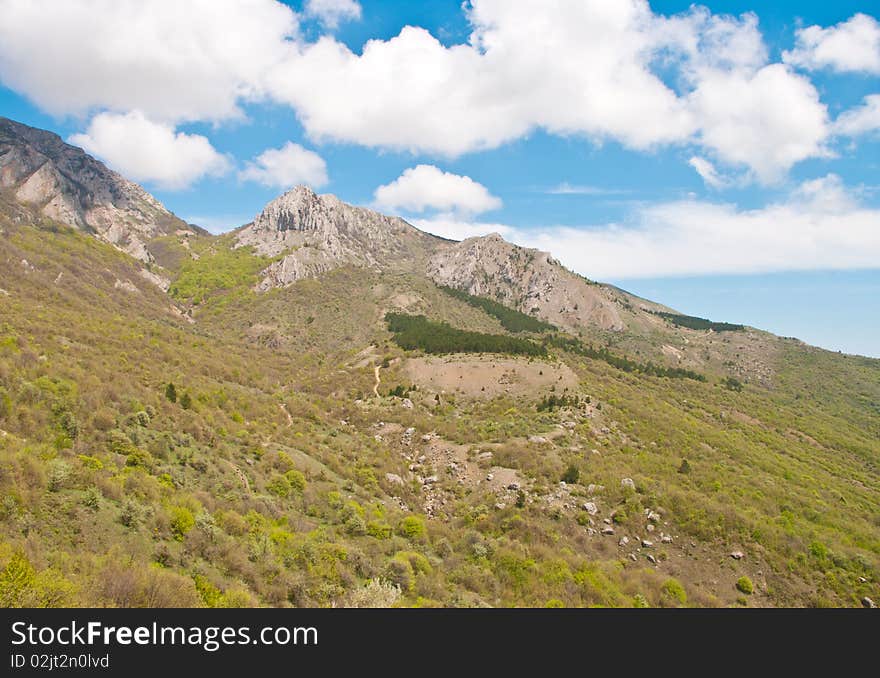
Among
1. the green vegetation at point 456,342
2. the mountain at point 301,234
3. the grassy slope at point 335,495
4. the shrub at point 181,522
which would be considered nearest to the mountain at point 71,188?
the mountain at point 301,234

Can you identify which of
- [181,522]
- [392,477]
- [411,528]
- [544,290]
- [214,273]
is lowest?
[411,528]

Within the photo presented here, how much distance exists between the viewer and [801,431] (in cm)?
6562

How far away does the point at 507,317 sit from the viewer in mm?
148750

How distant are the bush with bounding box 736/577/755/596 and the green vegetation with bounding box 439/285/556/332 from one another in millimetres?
114540

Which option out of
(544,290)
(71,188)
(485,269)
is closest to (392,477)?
(544,290)

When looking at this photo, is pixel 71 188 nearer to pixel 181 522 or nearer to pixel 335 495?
pixel 335 495

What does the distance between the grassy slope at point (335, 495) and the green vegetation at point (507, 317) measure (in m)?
79.9

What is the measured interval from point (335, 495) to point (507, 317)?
129046mm

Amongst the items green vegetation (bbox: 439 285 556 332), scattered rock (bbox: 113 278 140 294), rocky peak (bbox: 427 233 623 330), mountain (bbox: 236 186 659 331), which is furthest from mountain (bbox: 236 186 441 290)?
scattered rock (bbox: 113 278 140 294)

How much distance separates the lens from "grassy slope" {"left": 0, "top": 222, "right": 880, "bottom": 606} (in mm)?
13586

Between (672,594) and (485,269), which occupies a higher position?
(485,269)

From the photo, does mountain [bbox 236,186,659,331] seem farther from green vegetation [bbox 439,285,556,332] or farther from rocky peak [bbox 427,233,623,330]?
green vegetation [bbox 439,285,556,332]

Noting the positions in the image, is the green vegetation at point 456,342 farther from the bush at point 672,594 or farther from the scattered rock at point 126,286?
the scattered rock at point 126,286
